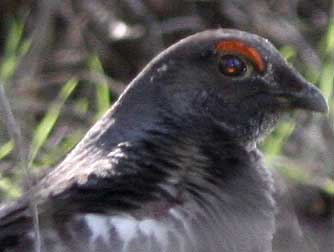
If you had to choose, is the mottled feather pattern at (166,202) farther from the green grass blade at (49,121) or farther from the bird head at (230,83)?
the green grass blade at (49,121)

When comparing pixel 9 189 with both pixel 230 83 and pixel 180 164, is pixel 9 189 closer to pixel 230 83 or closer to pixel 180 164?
pixel 230 83

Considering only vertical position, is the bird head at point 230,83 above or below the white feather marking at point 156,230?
above

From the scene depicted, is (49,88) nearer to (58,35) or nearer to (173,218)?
(58,35)

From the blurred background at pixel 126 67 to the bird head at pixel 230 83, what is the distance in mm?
1156

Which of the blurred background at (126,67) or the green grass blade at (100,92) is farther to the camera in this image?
the green grass blade at (100,92)

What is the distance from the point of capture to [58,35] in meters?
9.69

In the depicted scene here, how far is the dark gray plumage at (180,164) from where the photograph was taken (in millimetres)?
5008

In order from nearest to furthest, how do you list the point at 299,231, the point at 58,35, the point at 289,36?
the point at 299,231 → the point at 289,36 → the point at 58,35

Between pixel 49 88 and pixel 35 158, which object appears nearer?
pixel 35 158

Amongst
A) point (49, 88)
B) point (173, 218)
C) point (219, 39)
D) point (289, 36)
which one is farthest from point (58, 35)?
point (173, 218)

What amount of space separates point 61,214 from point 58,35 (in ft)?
15.6

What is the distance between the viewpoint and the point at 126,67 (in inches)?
384

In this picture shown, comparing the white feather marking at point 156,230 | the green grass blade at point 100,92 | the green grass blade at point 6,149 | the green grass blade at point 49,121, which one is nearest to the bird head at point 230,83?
the white feather marking at point 156,230

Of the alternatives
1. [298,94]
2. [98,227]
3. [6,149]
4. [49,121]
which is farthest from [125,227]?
[49,121]
